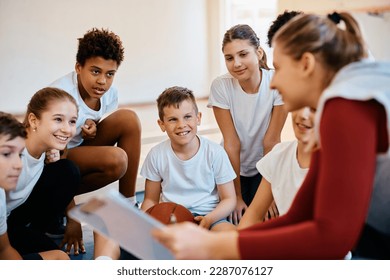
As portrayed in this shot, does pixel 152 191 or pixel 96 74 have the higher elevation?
pixel 96 74

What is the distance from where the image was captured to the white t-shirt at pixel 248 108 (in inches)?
81.0

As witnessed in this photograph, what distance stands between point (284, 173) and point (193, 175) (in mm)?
399

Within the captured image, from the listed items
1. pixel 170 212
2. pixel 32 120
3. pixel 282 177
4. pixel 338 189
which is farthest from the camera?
pixel 32 120

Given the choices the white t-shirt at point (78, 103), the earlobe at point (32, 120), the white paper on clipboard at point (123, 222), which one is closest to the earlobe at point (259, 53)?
the white t-shirt at point (78, 103)

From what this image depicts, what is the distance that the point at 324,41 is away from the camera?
2.94 ft

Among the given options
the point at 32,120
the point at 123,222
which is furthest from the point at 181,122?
the point at 123,222

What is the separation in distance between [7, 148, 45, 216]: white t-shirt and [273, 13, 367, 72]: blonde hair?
3.31 feet

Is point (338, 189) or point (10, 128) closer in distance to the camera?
point (338, 189)

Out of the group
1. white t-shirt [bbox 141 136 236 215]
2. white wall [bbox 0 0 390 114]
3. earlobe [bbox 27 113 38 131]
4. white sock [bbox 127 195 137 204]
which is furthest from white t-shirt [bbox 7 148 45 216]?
white wall [bbox 0 0 390 114]

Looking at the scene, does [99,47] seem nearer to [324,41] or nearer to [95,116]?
[95,116]

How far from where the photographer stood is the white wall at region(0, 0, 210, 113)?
3.71 meters

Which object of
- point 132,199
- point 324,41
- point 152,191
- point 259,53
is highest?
point 324,41

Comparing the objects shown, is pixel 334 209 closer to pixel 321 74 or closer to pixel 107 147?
pixel 321 74

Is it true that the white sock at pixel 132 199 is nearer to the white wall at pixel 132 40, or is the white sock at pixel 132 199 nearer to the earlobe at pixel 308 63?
the earlobe at pixel 308 63
